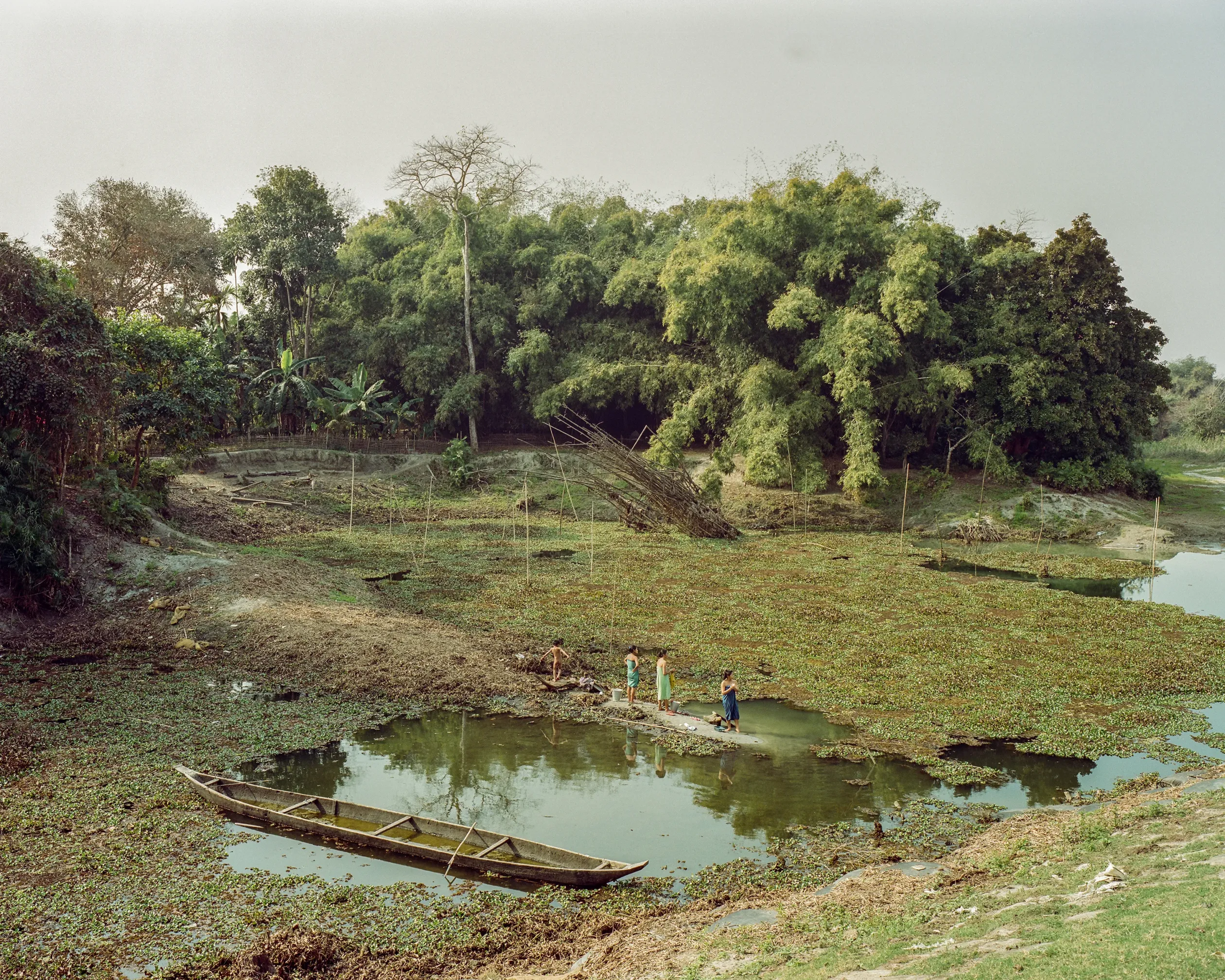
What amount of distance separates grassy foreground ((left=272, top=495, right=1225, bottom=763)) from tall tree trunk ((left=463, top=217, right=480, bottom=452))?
885cm

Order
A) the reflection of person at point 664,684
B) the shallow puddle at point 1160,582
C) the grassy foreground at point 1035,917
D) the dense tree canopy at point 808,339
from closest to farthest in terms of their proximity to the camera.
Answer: the grassy foreground at point 1035,917, the reflection of person at point 664,684, the shallow puddle at point 1160,582, the dense tree canopy at point 808,339

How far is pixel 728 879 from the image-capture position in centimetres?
688

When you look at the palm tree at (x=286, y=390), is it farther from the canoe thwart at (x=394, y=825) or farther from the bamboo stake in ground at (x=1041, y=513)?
the canoe thwart at (x=394, y=825)

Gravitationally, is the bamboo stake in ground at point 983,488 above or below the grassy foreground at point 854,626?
above

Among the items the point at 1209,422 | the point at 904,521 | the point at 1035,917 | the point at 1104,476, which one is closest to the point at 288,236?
the point at 904,521

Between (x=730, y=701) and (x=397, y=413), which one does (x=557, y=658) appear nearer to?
(x=730, y=701)

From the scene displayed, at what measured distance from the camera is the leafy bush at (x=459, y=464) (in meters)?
28.8

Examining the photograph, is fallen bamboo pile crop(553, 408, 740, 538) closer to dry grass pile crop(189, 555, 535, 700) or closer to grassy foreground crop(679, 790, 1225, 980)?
dry grass pile crop(189, 555, 535, 700)

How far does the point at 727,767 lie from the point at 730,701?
2.68ft

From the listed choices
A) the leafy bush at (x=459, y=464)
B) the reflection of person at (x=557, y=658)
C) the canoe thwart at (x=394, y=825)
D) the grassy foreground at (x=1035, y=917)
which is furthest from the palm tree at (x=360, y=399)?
the grassy foreground at (x=1035, y=917)

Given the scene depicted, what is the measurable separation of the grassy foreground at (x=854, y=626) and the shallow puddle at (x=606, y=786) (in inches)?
32.5

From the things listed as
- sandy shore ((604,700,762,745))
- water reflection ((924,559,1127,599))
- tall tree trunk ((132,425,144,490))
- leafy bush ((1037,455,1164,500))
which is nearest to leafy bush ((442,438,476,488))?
tall tree trunk ((132,425,144,490))

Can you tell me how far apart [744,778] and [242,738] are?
5.39 meters

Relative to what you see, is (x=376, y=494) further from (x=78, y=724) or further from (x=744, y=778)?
(x=744, y=778)
